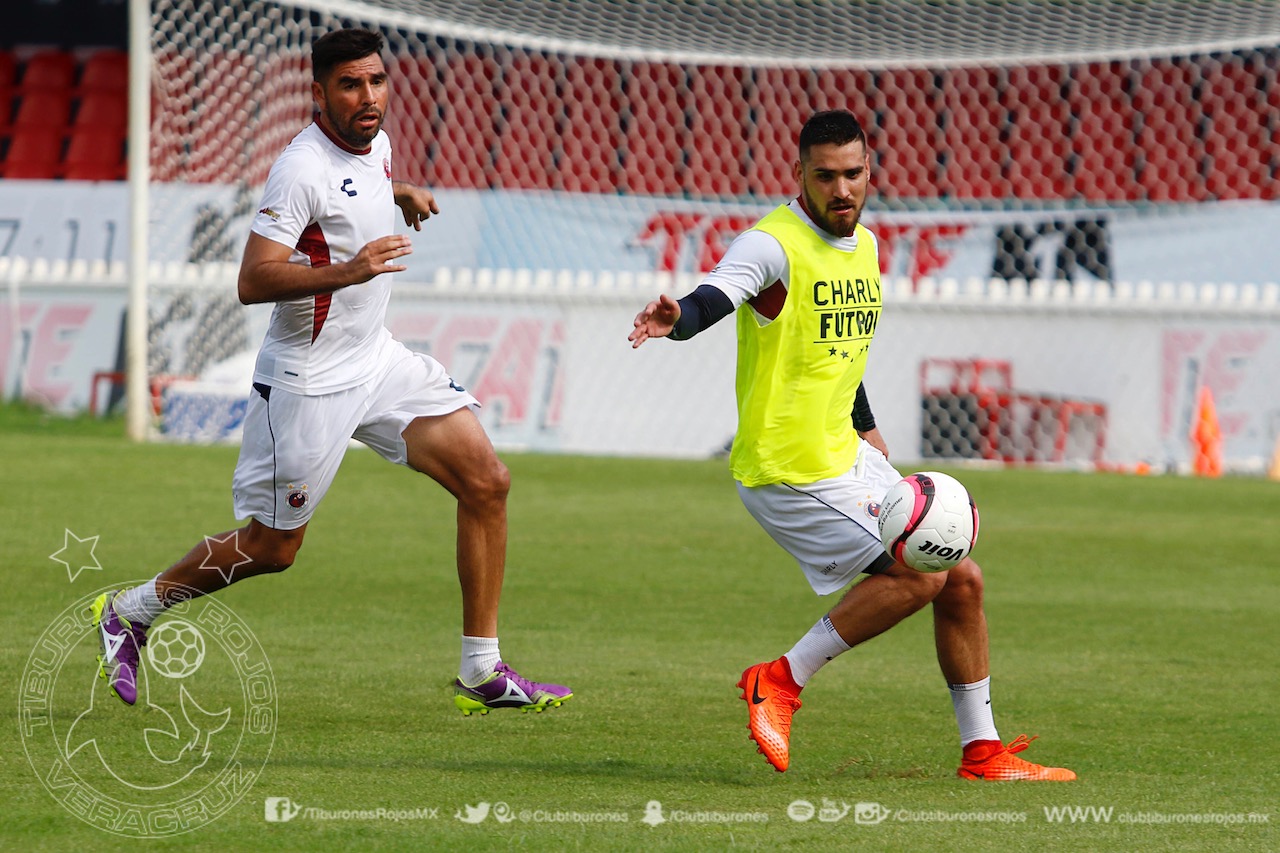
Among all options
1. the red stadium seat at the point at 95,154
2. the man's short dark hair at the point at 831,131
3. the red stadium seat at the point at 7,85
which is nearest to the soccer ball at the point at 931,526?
the man's short dark hair at the point at 831,131

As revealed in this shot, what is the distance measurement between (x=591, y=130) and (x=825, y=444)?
600 inches

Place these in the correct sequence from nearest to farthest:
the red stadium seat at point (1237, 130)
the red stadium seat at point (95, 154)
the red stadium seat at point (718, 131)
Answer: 1. the red stadium seat at point (1237, 130)
2. the red stadium seat at point (718, 131)
3. the red stadium seat at point (95, 154)

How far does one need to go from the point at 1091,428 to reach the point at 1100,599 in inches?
256

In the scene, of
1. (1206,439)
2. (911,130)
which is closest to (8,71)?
(911,130)

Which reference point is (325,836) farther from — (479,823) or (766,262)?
(766,262)

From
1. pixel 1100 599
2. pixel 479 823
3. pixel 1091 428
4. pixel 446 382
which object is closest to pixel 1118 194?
pixel 1091 428

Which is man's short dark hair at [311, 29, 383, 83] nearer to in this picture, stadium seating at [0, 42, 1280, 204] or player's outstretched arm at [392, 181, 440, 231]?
player's outstretched arm at [392, 181, 440, 231]

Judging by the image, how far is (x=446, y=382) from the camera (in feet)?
18.8

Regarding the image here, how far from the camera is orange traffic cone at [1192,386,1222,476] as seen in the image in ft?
46.2

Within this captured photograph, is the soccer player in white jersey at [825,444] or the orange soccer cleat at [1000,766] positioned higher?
the soccer player in white jersey at [825,444]

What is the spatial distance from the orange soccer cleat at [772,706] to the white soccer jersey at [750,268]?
1060 mm

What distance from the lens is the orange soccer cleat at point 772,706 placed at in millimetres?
4742

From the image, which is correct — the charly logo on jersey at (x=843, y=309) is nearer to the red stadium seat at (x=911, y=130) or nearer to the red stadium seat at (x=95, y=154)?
the red stadium seat at (x=911, y=130)

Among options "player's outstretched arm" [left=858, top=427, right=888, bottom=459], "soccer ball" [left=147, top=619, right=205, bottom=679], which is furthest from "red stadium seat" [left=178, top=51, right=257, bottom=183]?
"player's outstretched arm" [left=858, top=427, right=888, bottom=459]
